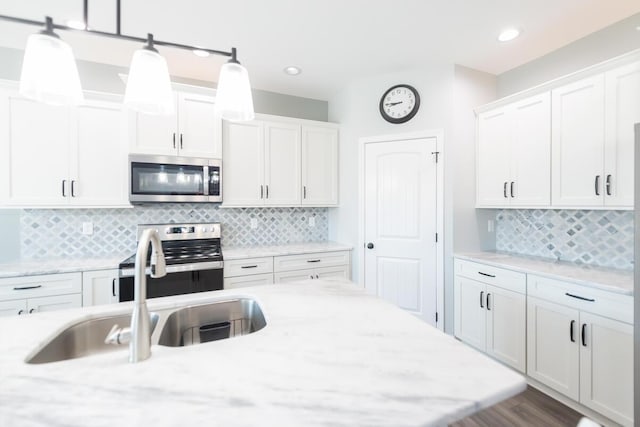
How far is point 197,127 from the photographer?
2.85 metres

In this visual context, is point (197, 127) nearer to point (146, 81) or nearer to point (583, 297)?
point (146, 81)

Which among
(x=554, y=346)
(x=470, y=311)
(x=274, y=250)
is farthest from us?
(x=274, y=250)

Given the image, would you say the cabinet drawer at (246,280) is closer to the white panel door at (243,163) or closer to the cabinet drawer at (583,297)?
the white panel door at (243,163)

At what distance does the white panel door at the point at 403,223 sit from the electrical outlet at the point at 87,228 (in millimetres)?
2685

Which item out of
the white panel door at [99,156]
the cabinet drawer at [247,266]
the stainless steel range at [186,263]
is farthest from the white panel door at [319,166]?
the white panel door at [99,156]

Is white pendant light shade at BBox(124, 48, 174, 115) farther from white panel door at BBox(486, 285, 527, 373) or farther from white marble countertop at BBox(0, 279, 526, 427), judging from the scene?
white panel door at BBox(486, 285, 527, 373)

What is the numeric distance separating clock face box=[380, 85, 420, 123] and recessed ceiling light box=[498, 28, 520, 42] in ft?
2.54

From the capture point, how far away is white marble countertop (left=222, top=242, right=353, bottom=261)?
9.44ft

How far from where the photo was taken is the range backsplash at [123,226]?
2.63 metres

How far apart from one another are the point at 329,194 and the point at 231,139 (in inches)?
49.2

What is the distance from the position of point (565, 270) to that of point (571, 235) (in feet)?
1.74

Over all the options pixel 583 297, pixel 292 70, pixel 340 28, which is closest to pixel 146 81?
pixel 340 28

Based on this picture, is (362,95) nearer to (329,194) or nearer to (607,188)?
(329,194)

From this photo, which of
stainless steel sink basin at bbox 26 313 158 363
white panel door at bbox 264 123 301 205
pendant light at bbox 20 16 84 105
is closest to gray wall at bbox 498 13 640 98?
white panel door at bbox 264 123 301 205
